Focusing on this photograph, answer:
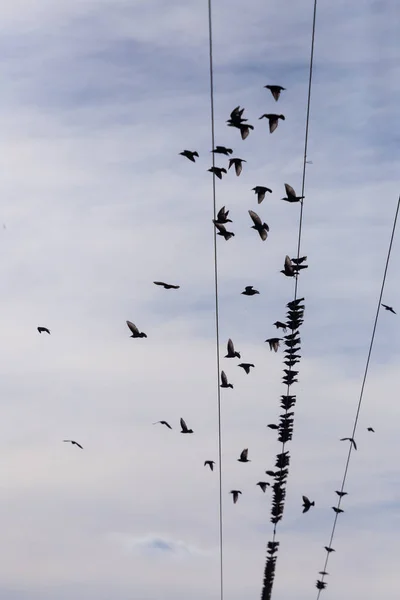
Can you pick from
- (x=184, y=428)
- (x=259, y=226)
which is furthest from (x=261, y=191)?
(x=184, y=428)

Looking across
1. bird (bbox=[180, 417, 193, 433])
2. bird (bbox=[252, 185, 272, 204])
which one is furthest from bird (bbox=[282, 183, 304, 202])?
bird (bbox=[180, 417, 193, 433])

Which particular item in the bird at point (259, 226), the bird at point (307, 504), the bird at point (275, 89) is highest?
the bird at point (275, 89)

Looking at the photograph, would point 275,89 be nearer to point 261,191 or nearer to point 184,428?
point 261,191

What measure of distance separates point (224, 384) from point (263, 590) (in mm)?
65254

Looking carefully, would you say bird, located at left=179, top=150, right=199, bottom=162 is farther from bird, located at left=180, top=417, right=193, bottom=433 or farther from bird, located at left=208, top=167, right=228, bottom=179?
bird, located at left=180, top=417, right=193, bottom=433

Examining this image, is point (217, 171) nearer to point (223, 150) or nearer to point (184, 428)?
point (223, 150)

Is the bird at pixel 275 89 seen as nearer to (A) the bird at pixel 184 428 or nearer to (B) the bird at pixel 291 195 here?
(B) the bird at pixel 291 195

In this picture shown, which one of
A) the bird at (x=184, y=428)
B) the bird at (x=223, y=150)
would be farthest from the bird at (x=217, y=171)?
the bird at (x=184, y=428)

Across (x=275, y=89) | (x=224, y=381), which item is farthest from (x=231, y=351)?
(x=275, y=89)

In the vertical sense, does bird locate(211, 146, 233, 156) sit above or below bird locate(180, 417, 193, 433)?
above

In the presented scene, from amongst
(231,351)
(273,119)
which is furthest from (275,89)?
(231,351)

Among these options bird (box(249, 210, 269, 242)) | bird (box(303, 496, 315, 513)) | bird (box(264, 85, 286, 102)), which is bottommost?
bird (box(303, 496, 315, 513))

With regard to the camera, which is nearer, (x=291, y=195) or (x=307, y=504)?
(x=291, y=195)

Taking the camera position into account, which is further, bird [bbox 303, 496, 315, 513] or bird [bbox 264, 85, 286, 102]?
bird [bbox 303, 496, 315, 513]
